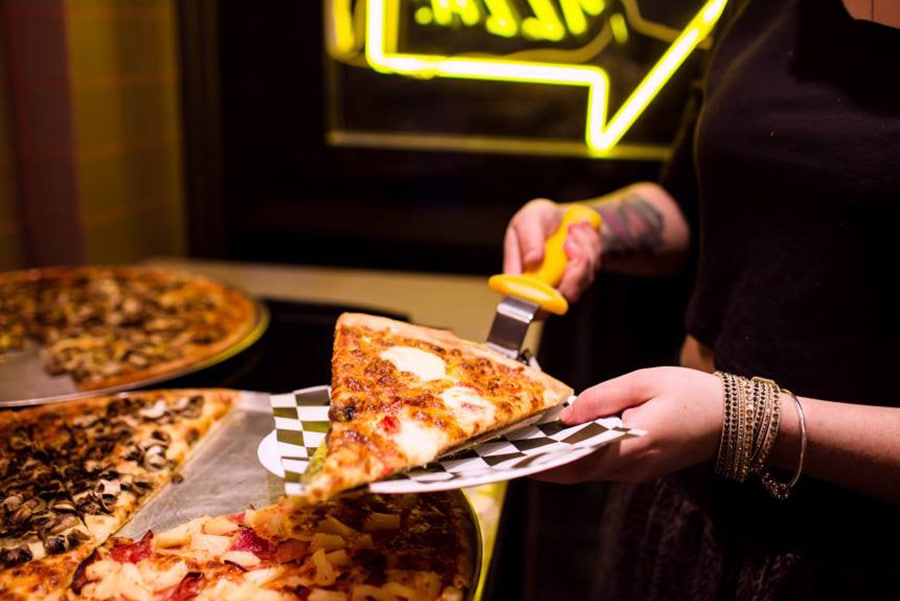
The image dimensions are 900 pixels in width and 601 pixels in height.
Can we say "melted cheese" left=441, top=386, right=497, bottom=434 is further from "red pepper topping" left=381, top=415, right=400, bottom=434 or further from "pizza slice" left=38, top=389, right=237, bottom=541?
"pizza slice" left=38, top=389, right=237, bottom=541

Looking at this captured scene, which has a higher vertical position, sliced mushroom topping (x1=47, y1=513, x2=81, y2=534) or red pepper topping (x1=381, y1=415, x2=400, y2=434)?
red pepper topping (x1=381, y1=415, x2=400, y2=434)

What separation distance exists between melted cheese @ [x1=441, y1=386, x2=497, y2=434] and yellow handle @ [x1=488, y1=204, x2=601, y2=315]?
188mm

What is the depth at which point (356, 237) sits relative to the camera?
8.25 feet

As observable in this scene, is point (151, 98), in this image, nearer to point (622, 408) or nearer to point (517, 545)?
point (517, 545)

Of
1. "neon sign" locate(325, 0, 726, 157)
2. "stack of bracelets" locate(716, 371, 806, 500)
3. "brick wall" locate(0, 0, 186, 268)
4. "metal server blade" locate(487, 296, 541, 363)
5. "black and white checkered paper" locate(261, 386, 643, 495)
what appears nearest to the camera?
"black and white checkered paper" locate(261, 386, 643, 495)

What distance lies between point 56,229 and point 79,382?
791 mm

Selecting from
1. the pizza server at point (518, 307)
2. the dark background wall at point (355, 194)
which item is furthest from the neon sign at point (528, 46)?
the pizza server at point (518, 307)

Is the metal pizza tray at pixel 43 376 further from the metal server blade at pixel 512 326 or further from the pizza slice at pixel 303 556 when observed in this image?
the metal server blade at pixel 512 326

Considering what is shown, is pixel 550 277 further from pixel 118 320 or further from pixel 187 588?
pixel 118 320

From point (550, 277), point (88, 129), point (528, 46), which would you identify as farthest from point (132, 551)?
point (528, 46)

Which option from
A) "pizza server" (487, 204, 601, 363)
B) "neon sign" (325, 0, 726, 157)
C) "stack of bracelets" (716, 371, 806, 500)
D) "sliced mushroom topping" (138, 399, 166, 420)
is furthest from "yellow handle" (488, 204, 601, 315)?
"neon sign" (325, 0, 726, 157)

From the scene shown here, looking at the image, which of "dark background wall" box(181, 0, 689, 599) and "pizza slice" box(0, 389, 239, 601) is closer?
"pizza slice" box(0, 389, 239, 601)

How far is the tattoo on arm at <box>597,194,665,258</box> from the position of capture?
4.53 feet

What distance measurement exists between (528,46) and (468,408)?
59.8 inches
